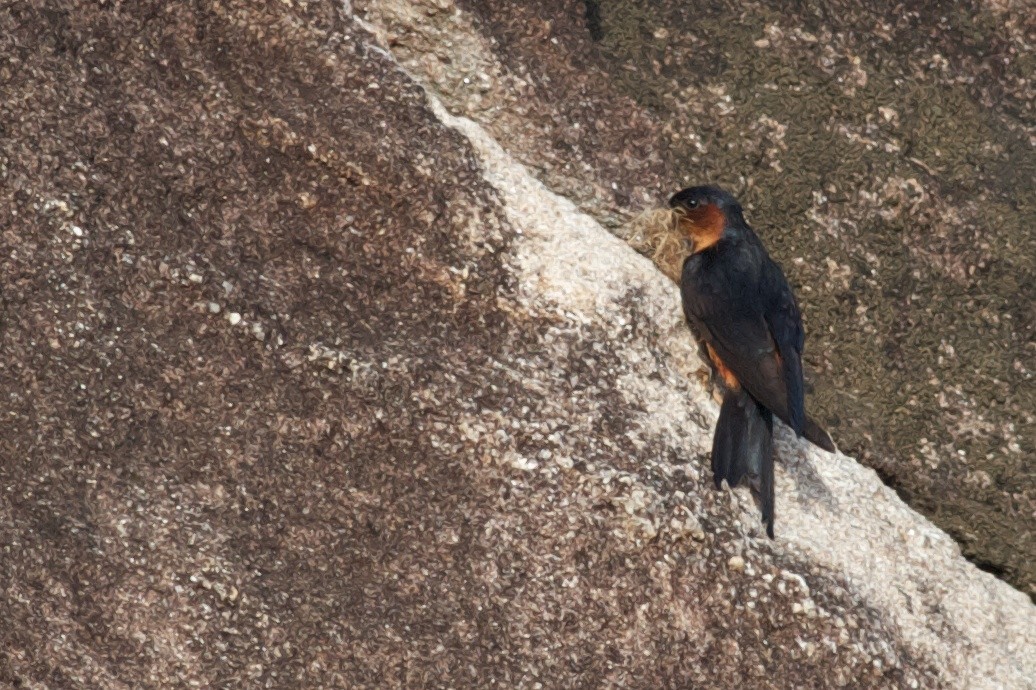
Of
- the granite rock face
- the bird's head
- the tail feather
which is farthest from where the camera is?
the bird's head

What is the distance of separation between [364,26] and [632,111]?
1055 millimetres

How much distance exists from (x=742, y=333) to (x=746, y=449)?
48 cm

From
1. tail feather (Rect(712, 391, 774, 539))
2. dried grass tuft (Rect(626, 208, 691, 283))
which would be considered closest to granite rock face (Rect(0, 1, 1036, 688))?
tail feather (Rect(712, 391, 774, 539))

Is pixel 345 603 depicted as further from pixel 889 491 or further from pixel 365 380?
pixel 889 491

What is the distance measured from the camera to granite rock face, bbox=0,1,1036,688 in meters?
3.80

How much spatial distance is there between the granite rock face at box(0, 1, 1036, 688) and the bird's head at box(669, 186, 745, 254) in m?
0.39

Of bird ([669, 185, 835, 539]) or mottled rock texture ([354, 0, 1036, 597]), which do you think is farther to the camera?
mottled rock texture ([354, 0, 1036, 597])

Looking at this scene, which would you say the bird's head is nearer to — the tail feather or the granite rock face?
the granite rock face

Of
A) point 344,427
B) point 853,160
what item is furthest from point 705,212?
point 344,427

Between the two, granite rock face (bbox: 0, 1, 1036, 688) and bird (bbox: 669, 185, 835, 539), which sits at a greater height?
bird (bbox: 669, 185, 835, 539)

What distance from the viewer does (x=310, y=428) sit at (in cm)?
399

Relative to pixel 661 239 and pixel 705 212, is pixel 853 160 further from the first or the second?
pixel 661 239

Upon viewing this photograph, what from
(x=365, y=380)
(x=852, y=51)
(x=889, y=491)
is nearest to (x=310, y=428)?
(x=365, y=380)

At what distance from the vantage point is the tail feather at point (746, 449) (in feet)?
13.6
